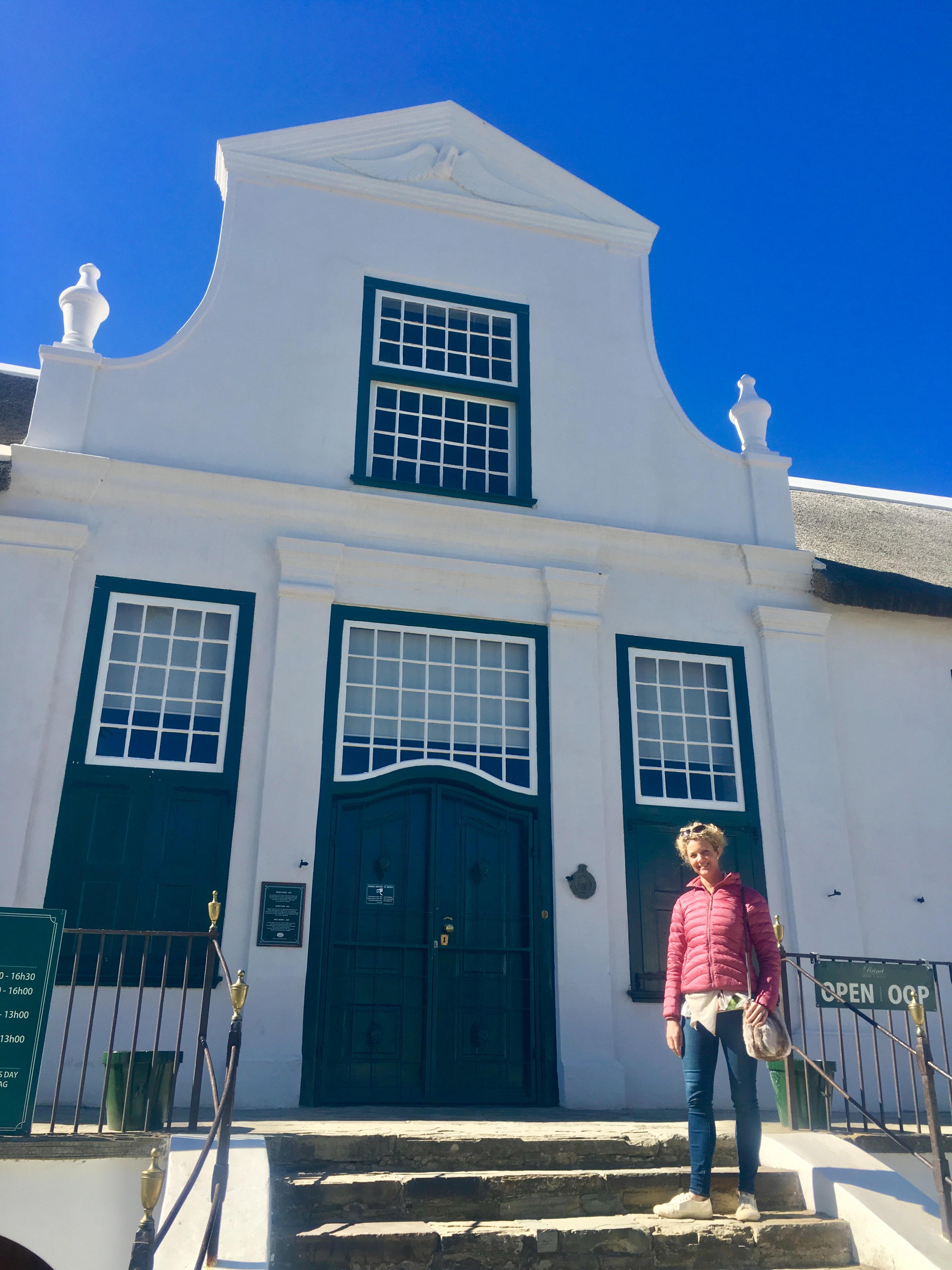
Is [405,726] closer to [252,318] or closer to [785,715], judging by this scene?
[785,715]

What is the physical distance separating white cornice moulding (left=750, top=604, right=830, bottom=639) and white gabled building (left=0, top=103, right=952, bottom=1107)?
5cm

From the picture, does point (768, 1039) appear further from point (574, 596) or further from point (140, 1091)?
point (574, 596)

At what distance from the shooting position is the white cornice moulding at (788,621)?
32.3 feet

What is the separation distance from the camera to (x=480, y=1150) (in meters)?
5.77

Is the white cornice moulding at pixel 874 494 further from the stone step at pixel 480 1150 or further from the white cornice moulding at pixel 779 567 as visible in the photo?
the stone step at pixel 480 1150

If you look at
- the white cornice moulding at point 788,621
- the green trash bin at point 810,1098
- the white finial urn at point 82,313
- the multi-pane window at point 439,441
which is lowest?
the green trash bin at point 810,1098

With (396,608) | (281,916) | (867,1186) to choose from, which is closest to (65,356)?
(396,608)

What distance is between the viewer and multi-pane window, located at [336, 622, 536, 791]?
28.7 feet

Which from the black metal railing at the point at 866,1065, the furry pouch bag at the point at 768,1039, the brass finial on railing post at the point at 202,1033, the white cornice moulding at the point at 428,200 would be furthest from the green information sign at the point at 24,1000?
the white cornice moulding at the point at 428,200

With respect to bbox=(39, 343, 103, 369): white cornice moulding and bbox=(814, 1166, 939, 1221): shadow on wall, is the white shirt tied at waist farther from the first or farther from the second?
bbox=(39, 343, 103, 369): white cornice moulding

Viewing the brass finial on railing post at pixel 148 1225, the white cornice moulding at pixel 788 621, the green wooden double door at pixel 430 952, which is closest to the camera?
the brass finial on railing post at pixel 148 1225

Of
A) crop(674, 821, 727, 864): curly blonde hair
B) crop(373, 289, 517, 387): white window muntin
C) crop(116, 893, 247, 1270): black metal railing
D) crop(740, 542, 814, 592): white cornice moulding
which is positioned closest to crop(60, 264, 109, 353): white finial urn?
crop(373, 289, 517, 387): white window muntin

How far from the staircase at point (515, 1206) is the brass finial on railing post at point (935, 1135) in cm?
51

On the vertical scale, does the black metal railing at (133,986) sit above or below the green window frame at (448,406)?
below
